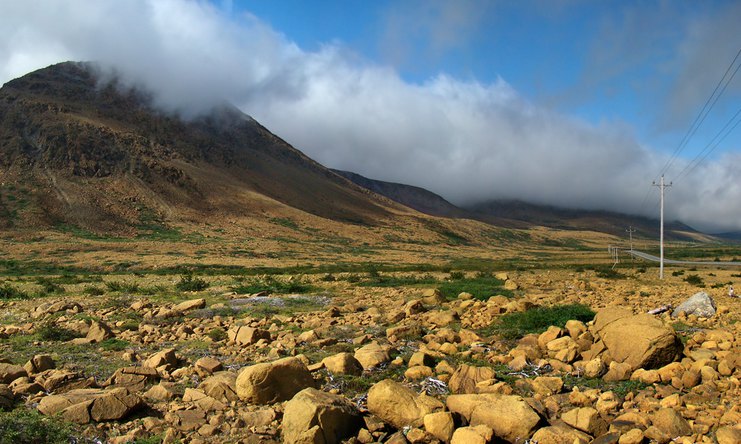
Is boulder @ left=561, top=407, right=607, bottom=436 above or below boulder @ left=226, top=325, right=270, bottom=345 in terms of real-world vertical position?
above

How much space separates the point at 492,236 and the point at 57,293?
421ft

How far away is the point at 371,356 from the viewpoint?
954 centimetres

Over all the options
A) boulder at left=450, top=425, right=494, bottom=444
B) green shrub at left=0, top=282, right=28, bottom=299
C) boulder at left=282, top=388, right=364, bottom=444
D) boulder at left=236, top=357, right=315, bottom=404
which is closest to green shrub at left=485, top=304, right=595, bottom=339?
boulder at left=450, top=425, right=494, bottom=444

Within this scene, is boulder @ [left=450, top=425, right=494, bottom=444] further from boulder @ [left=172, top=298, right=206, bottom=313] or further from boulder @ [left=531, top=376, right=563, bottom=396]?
boulder @ [left=172, top=298, right=206, bottom=313]

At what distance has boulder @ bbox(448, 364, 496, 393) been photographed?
812 centimetres

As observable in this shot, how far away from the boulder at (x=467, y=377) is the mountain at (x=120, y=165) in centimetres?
7105

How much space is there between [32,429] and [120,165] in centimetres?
9242

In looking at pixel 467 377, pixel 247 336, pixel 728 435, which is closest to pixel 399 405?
pixel 467 377

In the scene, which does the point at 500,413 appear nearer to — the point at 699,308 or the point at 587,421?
the point at 587,421

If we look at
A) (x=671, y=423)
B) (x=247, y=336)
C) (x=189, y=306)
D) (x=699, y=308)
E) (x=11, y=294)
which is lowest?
(x=11, y=294)

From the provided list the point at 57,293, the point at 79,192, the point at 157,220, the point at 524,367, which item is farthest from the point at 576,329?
the point at 79,192

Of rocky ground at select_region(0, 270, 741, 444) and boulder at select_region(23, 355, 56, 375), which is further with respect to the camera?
boulder at select_region(23, 355, 56, 375)

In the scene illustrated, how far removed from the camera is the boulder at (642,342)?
8.64m

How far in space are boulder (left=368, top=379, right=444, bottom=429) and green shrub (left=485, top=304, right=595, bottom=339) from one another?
522cm
